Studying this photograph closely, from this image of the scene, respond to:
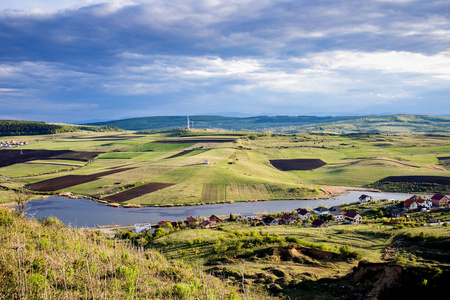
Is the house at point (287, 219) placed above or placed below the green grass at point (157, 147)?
below

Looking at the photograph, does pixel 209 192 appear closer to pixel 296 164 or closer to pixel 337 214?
pixel 337 214

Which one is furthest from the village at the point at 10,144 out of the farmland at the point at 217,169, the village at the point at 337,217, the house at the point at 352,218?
the house at the point at 352,218

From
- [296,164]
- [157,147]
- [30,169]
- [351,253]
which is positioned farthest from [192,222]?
[157,147]

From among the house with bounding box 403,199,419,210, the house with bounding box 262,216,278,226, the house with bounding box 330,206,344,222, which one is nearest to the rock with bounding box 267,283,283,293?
the house with bounding box 262,216,278,226

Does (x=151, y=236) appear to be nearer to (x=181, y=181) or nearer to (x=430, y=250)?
(x=430, y=250)

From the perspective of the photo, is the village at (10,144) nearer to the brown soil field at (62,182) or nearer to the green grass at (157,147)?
the green grass at (157,147)

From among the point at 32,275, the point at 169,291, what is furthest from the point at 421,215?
the point at 32,275
